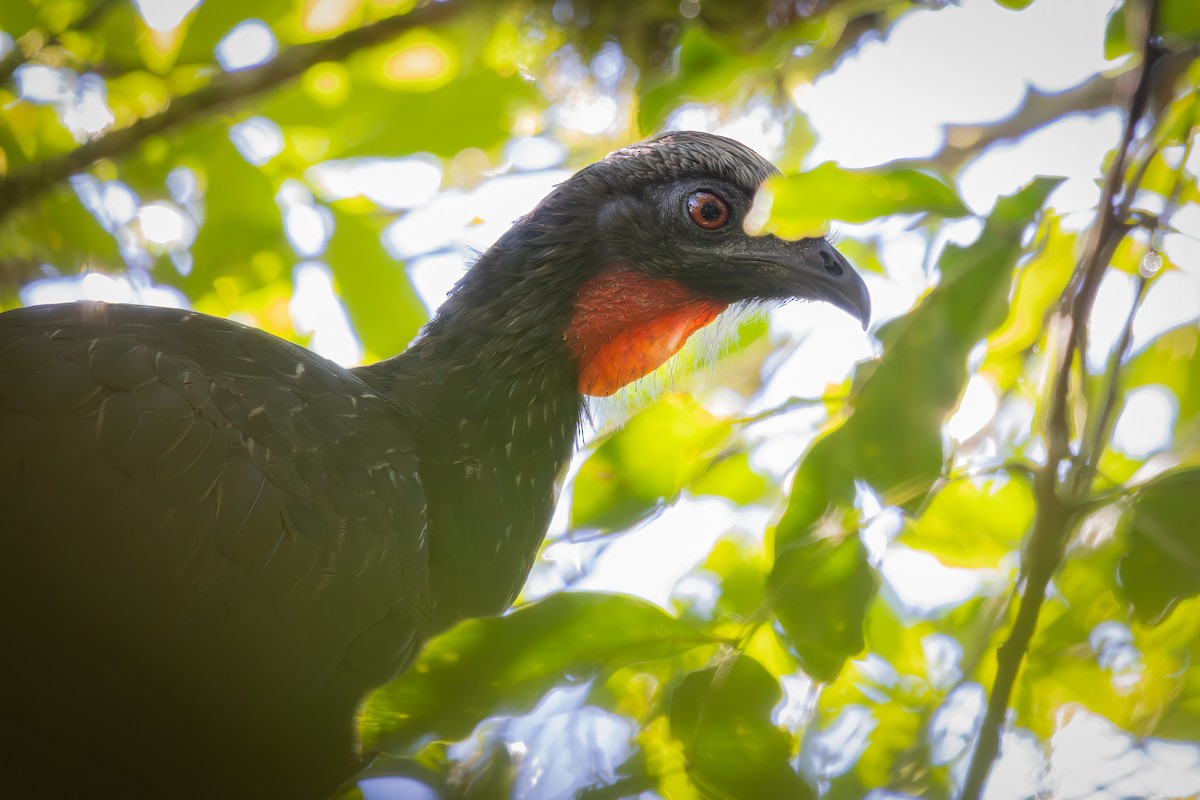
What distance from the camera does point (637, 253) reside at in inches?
130

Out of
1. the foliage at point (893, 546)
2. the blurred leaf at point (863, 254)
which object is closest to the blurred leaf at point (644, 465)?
the foliage at point (893, 546)

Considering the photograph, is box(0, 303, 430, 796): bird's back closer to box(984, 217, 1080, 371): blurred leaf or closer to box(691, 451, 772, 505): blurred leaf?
box(691, 451, 772, 505): blurred leaf

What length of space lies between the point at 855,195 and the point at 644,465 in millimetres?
737

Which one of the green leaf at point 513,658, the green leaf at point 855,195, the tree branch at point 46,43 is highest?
the tree branch at point 46,43

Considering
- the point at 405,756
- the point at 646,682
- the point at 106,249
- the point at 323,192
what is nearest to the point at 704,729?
the point at 646,682

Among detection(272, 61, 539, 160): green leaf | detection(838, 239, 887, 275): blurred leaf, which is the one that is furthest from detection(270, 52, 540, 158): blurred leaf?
detection(838, 239, 887, 275): blurred leaf

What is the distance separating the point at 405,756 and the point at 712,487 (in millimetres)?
1016

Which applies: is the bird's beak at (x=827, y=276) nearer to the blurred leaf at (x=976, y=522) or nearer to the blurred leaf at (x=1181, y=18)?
the blurred leaf at (x=976, y=522)

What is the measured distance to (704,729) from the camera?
5.13 feet

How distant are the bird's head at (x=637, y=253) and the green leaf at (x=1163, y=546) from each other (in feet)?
5.68

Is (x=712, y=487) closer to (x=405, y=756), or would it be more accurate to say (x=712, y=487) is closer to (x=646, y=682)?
(x=646, y=682)

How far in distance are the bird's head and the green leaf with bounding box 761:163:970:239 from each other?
56.9 inches

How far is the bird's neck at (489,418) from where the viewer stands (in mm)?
2773

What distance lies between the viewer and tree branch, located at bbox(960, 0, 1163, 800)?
154 centimetres
